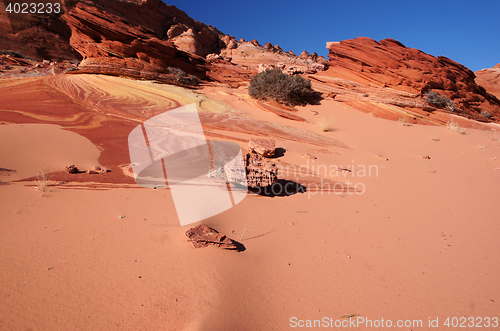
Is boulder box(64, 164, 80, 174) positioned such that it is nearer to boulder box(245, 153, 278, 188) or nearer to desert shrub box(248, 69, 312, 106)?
boulder box(245, 153, 278, 188)

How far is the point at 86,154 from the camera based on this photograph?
12.7ft

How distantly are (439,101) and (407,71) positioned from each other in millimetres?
2091

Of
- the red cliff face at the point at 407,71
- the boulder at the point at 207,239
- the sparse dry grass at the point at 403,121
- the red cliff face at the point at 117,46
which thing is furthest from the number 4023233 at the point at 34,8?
the boulder at the point at 207,239

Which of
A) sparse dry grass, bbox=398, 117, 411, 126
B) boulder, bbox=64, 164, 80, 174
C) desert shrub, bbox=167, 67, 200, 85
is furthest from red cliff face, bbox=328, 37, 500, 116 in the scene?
boulder, bbox=64, 164, 80, 174

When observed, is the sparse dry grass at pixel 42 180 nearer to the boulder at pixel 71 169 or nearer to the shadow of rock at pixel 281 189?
the boulder at pixel 71 169

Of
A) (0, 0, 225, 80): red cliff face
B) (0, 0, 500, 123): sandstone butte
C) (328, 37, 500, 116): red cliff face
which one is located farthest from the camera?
(0, 0, 225, 80): red cliff face

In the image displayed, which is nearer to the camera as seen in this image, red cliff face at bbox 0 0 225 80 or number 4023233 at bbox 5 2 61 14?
red cliff face at bbox 0 0 225 80

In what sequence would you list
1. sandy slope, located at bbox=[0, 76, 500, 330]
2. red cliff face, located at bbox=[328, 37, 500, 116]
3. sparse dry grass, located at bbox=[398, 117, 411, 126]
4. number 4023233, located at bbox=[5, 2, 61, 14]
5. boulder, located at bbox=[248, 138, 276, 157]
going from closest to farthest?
sandy slope, located at bbox=[0, 76, 500, 330], boulder, located at bbox=[248, 138, 276, 157], sparse dry grass, located at bbox=[398, 117, 411, 126], red cliff face, located at bbox=[328, 37, 500, 116], number 4023233, located at bbox=[5, 2, 61, 14]

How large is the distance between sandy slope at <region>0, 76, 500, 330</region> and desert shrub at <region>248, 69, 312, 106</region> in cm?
725

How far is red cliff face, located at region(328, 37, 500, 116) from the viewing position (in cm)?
1163

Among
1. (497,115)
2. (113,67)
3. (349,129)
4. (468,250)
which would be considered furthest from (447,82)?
(113,67)

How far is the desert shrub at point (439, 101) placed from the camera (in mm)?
11055

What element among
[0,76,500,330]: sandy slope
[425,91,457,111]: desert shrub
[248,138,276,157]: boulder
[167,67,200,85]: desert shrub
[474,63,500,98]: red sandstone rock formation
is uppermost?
[474,63,500,98]: red sandstone rock formation

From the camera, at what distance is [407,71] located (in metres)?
11.7
